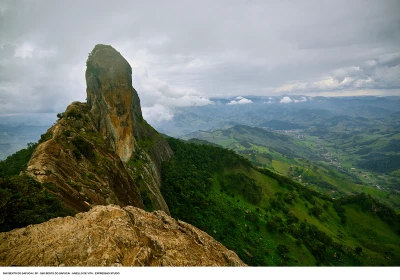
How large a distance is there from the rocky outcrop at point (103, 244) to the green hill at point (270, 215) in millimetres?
30041

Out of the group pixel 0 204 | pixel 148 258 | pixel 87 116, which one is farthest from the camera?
pixel 87 116

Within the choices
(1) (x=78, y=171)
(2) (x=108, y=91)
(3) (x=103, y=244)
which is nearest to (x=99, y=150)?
(1) (x=78, y=171)

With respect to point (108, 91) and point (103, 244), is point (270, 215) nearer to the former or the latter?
point (108, 91)

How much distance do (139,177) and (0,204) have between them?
2313cm

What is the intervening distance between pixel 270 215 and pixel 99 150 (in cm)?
4744

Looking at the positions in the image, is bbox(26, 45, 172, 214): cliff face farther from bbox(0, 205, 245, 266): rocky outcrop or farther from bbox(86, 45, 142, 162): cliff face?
bbox(0, 205, 245, 266): rocky outcrop

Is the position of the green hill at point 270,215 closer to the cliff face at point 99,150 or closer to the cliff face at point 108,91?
the cliff face at point 99,150

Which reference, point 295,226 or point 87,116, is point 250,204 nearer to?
point 295,226

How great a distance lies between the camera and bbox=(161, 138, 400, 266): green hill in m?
40.8

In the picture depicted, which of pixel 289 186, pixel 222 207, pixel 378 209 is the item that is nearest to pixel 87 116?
pixel 222 207

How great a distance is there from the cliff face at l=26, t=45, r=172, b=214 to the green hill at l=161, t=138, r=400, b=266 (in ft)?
41.5

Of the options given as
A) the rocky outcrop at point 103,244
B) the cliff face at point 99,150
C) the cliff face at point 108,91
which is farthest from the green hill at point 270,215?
the rocky outcrop at point 103,244

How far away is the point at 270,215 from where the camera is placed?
53625 millimetres

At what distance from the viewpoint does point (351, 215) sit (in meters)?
67.2
